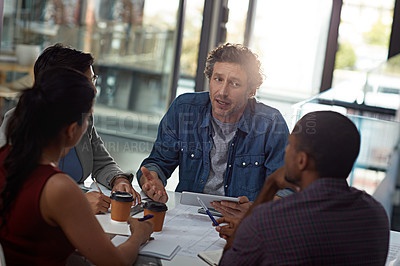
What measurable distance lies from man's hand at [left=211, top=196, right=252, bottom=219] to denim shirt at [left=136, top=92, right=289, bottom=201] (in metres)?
0.46

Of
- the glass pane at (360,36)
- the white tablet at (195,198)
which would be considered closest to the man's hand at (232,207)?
the white tablet at (195,198)

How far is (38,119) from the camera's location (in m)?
1.26

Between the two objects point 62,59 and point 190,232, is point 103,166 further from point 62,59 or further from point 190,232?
point 190,232

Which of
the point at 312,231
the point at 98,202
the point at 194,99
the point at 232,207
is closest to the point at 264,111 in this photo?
the point at 194,99

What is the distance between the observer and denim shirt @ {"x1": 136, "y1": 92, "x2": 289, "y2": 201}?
238cm

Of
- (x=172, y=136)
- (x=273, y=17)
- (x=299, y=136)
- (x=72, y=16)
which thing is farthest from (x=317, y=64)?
(x=299, y=136)

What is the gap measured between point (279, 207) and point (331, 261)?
180 millimetres

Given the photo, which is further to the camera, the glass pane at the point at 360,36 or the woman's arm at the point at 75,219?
the glass pane at the point at 360,36

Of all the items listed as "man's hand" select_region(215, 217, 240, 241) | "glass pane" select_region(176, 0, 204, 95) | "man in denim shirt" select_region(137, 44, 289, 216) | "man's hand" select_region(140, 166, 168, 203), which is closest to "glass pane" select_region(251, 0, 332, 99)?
"glass pane" select_region(176, 0, 204, 95)

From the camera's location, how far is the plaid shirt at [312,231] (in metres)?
1.14

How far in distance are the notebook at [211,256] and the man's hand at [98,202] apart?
455 millimetres

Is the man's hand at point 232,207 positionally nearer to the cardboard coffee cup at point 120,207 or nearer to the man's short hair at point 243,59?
the cardboard coffee cup at point 120,207

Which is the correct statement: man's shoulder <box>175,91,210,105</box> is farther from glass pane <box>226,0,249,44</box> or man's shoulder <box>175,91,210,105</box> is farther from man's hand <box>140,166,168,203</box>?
glass pane <box>226,0,249,44</box>

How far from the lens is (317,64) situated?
567cm
